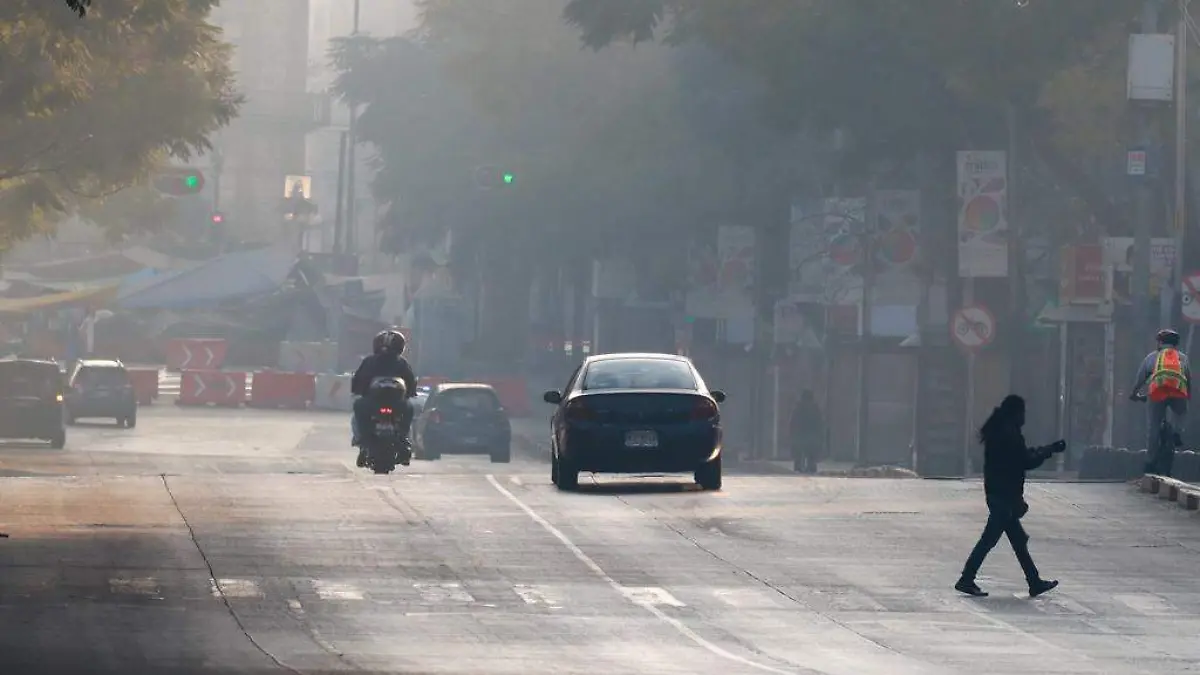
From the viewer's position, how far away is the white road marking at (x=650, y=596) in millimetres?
18984

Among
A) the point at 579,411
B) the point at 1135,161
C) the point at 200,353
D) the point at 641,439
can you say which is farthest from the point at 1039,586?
the point at 200,353

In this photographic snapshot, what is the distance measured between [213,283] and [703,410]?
70497 millimetres

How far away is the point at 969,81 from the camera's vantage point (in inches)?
1645

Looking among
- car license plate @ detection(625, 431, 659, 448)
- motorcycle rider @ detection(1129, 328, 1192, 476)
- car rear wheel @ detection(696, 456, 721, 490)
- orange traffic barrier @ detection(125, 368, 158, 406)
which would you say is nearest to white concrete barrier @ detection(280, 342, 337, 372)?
orange traffic barrier @ detection(125, 368, 158, 406)

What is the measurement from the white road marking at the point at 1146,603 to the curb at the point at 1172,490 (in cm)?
635

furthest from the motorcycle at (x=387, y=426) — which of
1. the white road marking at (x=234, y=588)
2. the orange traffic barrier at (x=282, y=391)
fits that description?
the orange traffic barrier at (x=282, y=391)

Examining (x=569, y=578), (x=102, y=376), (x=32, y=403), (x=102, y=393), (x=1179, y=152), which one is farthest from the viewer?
(x=102, y=376)

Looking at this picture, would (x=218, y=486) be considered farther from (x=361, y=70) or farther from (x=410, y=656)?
(x=361, y=70)

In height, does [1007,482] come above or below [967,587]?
above

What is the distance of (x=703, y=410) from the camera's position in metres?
27.0

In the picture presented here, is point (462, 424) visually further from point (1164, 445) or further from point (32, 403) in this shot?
point (1164, 445)

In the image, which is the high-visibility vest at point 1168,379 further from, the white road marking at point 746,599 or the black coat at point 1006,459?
the white road marking at point 746,599

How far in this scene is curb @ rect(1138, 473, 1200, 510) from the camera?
1046 inches

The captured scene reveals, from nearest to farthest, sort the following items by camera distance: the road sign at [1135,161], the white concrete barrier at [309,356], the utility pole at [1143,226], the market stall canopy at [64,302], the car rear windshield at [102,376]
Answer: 1. the road sign at [1135,161]
2. the utility pole at [1143,226]
3. the car rear windshield at [102,376]
4. the market stall canopy at [64,302]
5. the white concrete barrier at [309,356]
